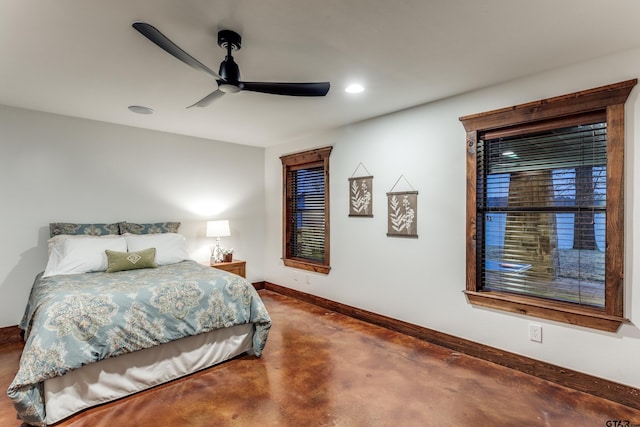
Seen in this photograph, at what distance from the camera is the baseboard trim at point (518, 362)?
7.35 feet

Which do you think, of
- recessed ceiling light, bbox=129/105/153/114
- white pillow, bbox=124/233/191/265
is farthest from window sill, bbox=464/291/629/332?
recessed ceiling light, bbox=129/105/153/114

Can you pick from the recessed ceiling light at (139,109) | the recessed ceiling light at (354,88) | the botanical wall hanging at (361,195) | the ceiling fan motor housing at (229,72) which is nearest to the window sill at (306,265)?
the botanical wall hanging at (361,195)

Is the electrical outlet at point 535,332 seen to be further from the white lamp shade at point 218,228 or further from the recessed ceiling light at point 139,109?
the recessed ceiling light at point 139,109

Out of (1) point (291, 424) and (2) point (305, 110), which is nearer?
(1) point (291, 424)

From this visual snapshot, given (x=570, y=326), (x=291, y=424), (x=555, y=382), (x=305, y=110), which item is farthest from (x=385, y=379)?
(x=305, y=110)

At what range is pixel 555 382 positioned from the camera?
2.48 meters

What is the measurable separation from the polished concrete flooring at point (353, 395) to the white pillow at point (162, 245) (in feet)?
4.57

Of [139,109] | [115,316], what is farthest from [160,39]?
[139,109]

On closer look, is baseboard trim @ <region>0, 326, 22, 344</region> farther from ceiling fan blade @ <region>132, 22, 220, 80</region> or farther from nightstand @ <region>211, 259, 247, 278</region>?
ceiling fan blade @ <region>132, 22, 220, 80</region>

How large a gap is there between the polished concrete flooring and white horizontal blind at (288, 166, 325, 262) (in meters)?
1.86

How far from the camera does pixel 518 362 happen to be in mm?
2676

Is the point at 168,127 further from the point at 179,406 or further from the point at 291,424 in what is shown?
the point at 291,424

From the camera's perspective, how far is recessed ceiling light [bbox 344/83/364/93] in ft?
9.34

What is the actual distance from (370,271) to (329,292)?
794mm
